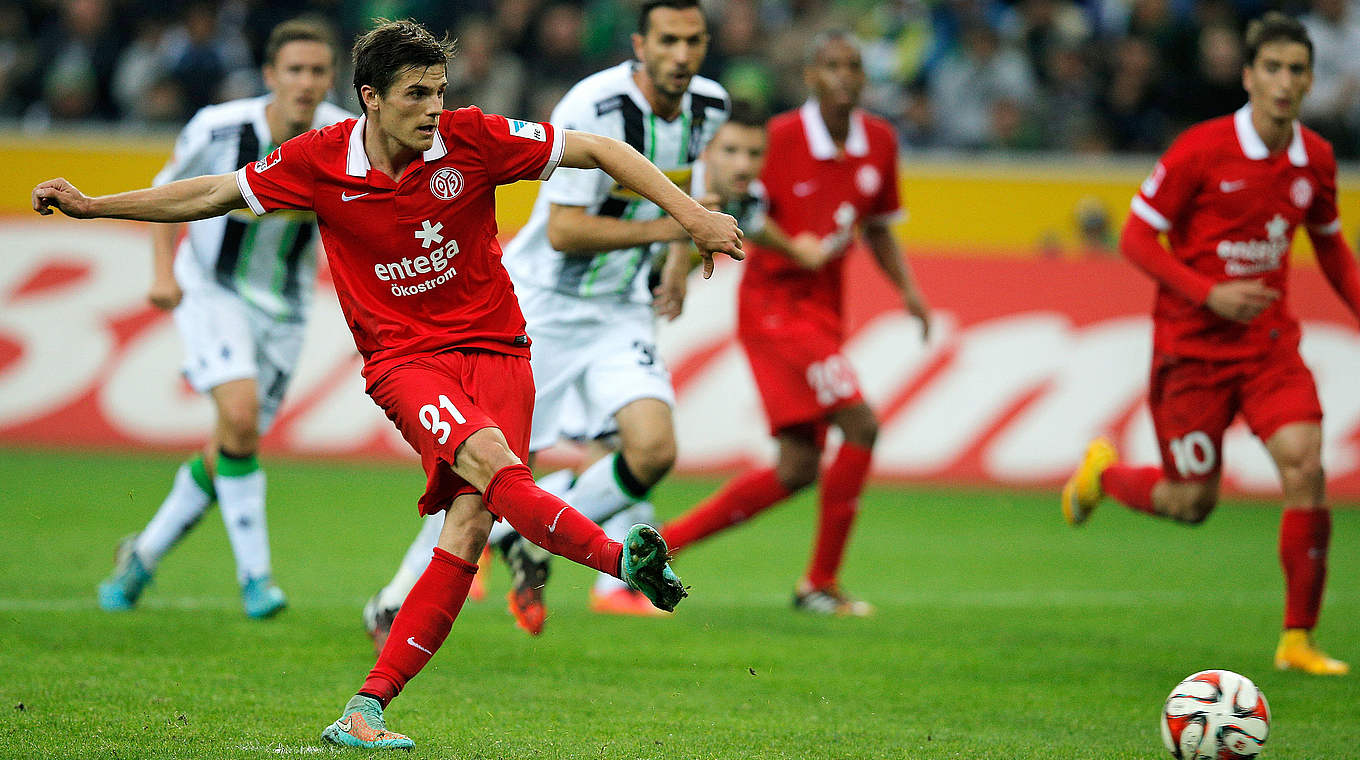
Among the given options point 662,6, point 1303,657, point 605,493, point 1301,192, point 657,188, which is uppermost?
point 662,6

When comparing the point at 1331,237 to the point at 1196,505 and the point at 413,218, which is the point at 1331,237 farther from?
the point at 413,218

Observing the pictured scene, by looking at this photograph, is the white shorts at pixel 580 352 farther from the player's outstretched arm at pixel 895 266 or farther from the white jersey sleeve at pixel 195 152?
the player's outstretched arm at pixel 895 266

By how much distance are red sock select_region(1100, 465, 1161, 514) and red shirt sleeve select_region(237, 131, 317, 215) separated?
4223mm

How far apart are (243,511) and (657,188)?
10.1 ft

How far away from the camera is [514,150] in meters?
4.79

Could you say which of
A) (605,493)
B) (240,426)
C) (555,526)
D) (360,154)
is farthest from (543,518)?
(240,426)

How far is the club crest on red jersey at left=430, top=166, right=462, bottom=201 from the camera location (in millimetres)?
4707

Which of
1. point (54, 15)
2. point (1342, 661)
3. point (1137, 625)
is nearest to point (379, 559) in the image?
point (1137, 625)

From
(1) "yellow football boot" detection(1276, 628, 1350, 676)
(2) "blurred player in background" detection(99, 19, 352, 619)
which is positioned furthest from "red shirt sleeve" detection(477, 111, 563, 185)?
(1) "yellow football boot" detection(1276, 628, 1350, 676)

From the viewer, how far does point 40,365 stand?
1247 centimetres

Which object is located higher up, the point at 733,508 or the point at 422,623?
the point at 422,623

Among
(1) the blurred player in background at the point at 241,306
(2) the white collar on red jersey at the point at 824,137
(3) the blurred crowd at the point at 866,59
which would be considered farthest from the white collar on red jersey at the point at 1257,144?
(3) the blurred crowd at the point at 866,59

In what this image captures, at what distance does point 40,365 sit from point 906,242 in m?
7.97

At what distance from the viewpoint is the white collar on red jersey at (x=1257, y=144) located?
655 cm
